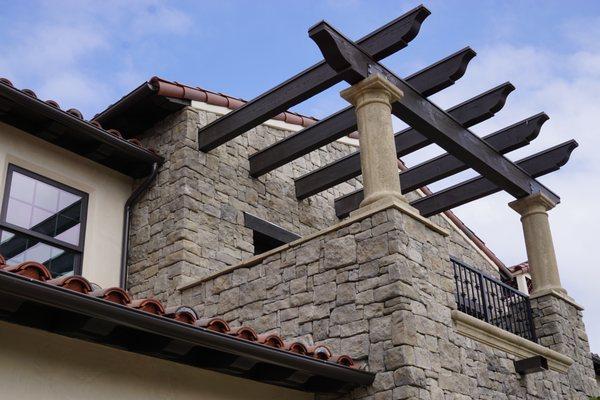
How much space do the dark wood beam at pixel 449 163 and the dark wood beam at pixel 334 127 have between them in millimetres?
1811

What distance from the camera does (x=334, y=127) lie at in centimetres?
1093

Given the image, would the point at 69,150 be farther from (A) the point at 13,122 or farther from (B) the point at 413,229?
(B) the point at 413,229

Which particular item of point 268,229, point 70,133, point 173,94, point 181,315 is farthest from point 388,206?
point 70,133

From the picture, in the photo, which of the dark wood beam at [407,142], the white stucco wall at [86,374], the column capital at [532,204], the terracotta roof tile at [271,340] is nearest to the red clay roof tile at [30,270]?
A: the white stucco wall at [86,374]

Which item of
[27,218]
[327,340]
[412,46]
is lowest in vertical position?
[327,340]

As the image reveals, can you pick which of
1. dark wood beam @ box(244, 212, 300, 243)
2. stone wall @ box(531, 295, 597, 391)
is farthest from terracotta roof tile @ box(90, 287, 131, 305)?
stone wall @ box(531, 295, 597, 391)

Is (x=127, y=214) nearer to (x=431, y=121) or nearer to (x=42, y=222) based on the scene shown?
(x=42, y=222)

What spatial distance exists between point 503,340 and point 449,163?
10.8ft

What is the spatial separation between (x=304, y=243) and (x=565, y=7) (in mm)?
7678

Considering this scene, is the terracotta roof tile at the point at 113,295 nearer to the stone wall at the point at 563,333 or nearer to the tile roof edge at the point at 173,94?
the tile roof edge at the point at 173,94

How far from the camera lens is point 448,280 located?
878 cm

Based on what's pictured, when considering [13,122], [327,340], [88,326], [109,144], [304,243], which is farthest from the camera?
[109,144]

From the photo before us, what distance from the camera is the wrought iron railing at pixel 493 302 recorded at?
32.6ft

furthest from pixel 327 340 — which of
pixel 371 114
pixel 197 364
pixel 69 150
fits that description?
pixel 69 150
